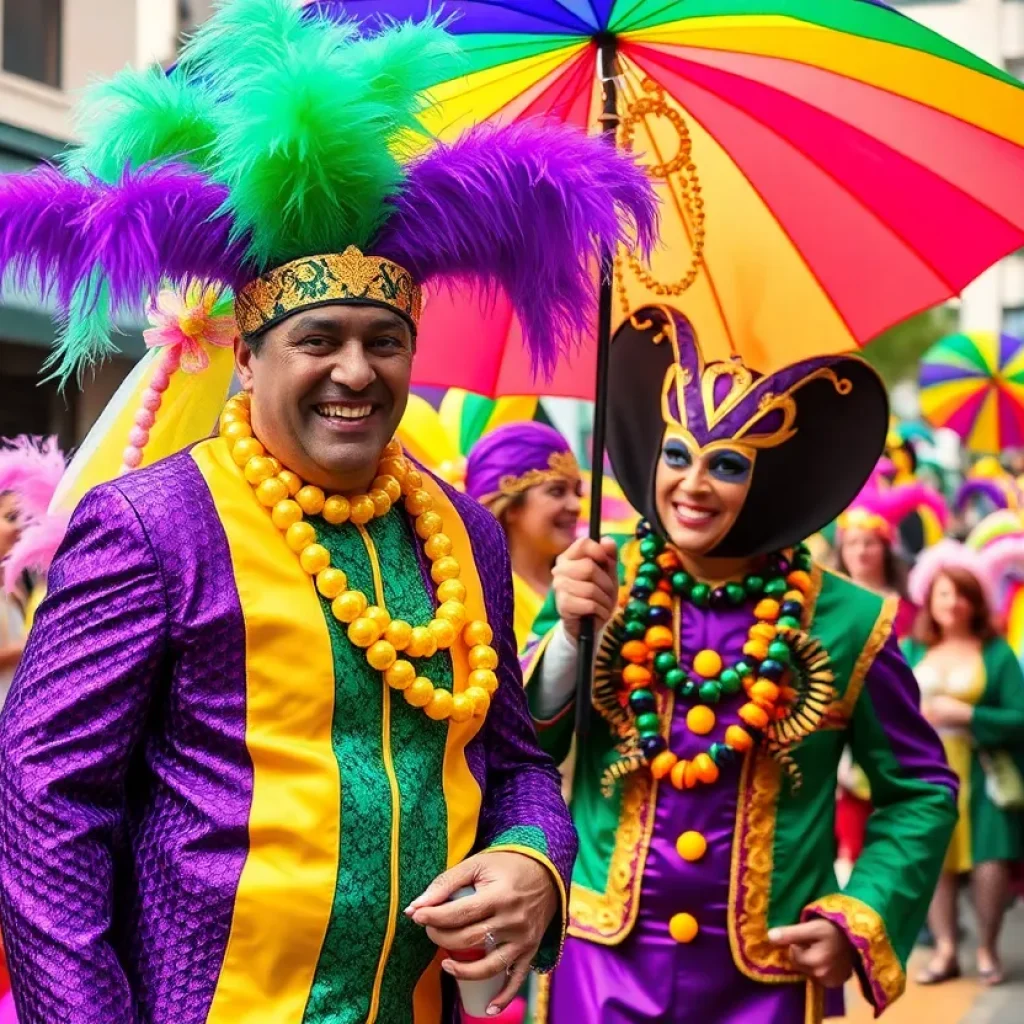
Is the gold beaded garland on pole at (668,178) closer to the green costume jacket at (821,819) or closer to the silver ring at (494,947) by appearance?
the green costume jacket at (821,819)

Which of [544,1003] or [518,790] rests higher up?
[518,790]

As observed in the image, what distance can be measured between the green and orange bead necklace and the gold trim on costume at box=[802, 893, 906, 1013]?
0.36 metres

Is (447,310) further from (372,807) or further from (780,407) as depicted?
(372,807)

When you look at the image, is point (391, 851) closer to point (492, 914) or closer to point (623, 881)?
point (492, 914)

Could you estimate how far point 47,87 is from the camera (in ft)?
38.8

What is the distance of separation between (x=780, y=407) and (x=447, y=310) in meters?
0.82

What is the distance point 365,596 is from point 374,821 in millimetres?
322

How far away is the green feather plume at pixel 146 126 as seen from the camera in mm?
2246

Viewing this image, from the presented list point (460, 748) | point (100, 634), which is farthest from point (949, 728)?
point (100, 634)

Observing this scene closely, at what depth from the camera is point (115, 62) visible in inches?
499

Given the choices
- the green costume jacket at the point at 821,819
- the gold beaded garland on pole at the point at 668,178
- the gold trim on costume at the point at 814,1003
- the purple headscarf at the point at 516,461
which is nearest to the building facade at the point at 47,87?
the purple headscarf at the point at 516,461

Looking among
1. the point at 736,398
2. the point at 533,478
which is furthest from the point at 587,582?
the point at 533,478

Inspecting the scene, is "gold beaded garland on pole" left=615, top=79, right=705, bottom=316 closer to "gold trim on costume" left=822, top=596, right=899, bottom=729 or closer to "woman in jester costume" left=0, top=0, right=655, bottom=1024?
"gold trim on costume" left=822, top=596, right=899, bottom=729

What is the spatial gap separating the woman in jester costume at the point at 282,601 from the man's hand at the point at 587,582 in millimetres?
863
